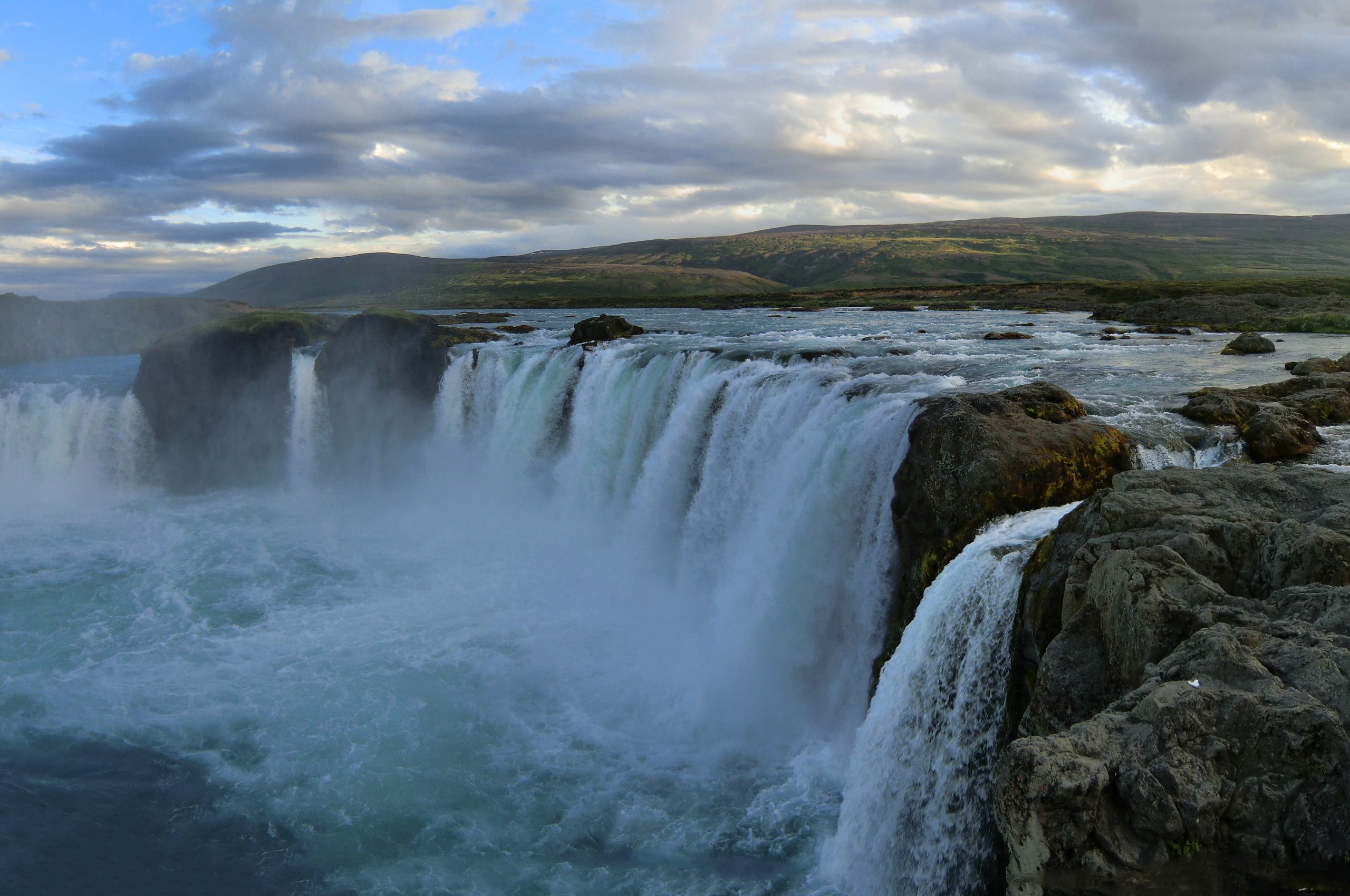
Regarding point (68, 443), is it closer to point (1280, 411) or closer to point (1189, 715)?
point (1189, 715)

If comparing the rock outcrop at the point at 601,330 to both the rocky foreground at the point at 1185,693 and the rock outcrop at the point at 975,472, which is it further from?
the rocky foreground at the point at 1185,693

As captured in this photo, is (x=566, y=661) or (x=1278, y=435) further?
(x=566, y=661)

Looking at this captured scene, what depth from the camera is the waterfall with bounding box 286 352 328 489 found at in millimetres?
35125

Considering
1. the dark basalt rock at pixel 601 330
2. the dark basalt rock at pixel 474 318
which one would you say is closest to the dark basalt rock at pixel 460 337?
the dark basalt rock at pixel 601 330

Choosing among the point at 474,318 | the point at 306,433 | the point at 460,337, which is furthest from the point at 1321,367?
the point at 474,318

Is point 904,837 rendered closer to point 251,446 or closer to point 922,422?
point 922,422

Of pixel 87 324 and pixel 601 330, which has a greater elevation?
pixel 87 324

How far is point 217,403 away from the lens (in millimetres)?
35938

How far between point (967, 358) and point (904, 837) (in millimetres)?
20200

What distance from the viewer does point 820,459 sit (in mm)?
16172

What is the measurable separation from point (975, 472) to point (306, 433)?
1235 inches

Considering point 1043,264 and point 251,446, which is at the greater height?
point 1043,264

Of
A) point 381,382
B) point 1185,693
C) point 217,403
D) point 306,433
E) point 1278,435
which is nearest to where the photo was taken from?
point 1185,693

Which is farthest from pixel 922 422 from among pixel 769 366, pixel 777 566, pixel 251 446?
pixel 251 446
